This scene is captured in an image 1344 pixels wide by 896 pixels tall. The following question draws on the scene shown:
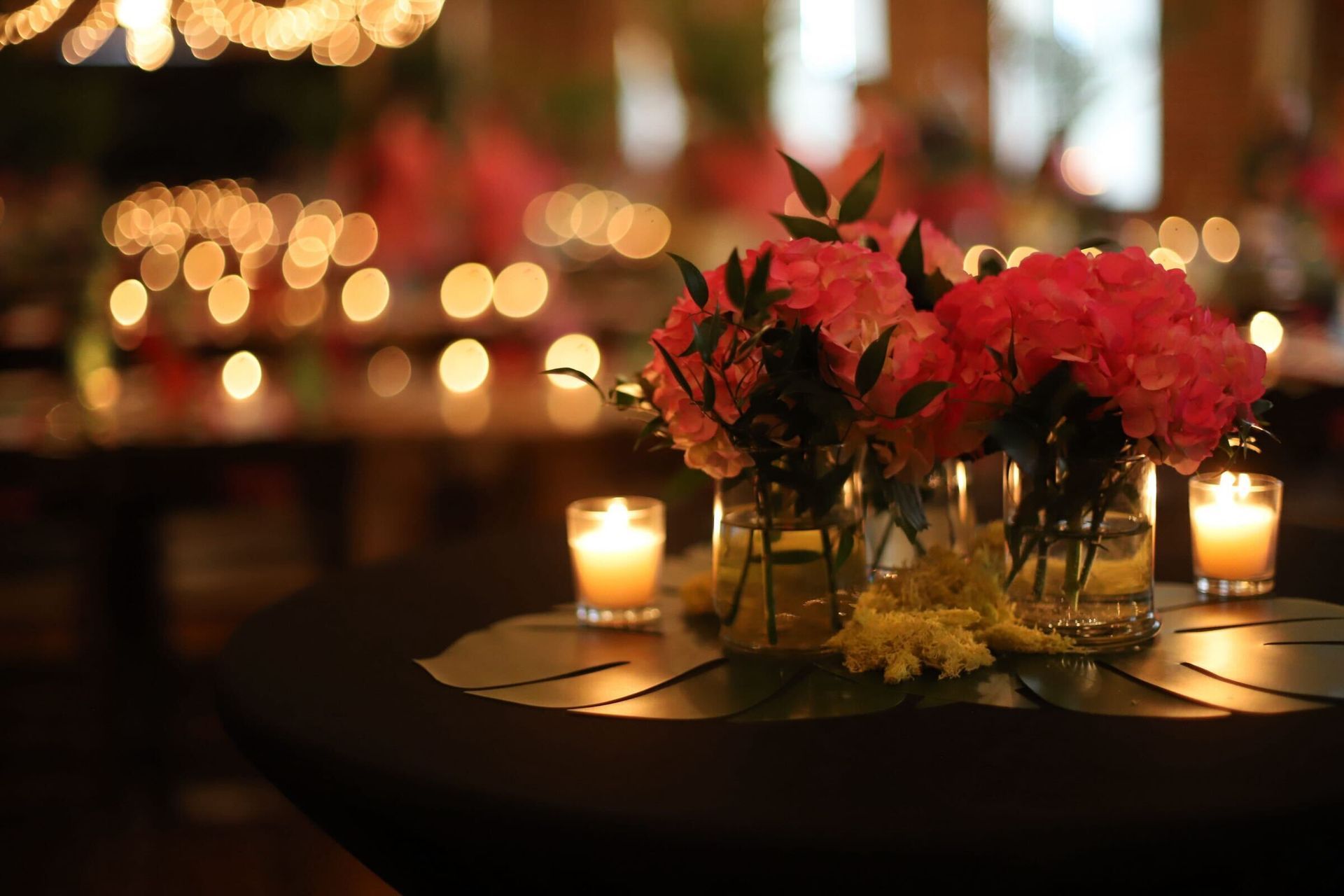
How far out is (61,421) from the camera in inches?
110

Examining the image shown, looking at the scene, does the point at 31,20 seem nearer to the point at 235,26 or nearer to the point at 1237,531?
the point at 235,26

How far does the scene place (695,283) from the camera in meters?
1.03

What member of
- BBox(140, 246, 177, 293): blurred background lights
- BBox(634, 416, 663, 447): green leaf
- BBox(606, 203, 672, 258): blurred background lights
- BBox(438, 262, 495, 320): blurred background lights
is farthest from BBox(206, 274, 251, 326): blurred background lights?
BBox(634, 416, 663, 447): green leaf

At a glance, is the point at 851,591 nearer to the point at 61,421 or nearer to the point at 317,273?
the point at 61,421

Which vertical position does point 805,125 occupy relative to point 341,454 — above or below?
above

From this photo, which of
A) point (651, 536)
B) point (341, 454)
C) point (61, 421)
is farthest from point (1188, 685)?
point (61, 421)

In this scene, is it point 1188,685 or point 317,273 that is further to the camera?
point 317,273

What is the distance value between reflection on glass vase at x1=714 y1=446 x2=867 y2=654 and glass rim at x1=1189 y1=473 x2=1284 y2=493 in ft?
1.08

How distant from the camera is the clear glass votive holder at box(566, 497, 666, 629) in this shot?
3.94 feet

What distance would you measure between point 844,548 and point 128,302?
4361mm

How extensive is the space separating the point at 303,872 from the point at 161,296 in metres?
2.45

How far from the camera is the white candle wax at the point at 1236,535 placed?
3.90 feet

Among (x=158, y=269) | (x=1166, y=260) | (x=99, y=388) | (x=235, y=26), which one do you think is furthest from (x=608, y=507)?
(x=235, y=26)

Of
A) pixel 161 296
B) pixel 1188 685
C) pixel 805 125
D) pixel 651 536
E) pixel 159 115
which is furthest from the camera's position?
pixel 805 125
